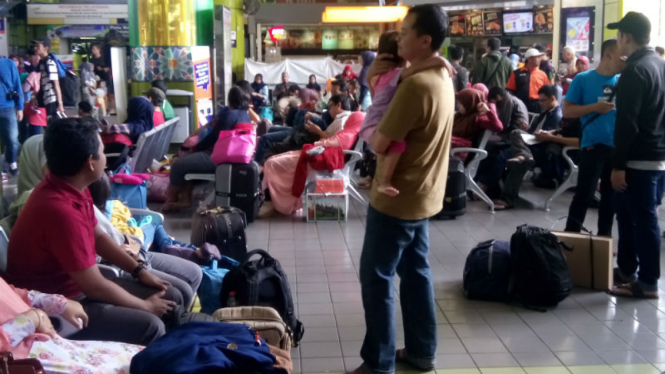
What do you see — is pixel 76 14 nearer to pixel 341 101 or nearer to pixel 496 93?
pixel 341 101

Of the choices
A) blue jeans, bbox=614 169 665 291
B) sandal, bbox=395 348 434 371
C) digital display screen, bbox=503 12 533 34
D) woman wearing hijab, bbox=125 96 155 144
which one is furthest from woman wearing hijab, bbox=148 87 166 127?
digital display screen, bbox=503 12 533 34

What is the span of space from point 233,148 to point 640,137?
3901 millimetres

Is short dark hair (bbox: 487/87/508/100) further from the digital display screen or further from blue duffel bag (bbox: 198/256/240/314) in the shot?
the digital display screen

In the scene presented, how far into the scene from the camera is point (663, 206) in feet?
26.6

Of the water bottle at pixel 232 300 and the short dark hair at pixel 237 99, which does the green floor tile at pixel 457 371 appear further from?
the short dark hair at pixel 237 99

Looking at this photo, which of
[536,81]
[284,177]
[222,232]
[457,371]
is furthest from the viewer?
[536,81]

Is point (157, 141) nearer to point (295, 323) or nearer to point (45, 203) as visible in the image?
point (295, 323)

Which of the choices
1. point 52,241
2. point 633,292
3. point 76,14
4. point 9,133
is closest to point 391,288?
point 52,241

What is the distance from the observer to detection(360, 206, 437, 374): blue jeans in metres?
3.38

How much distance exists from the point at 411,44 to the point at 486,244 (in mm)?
2110

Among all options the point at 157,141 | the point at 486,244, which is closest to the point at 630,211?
the point at 486,244

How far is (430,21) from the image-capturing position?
10.5 feet

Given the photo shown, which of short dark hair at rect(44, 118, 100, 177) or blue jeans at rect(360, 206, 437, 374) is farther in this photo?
blue jeans at rect(360, 206, 437, 374)

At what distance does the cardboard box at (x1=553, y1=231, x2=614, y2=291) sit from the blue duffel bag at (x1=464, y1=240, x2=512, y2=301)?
0.50 metres
